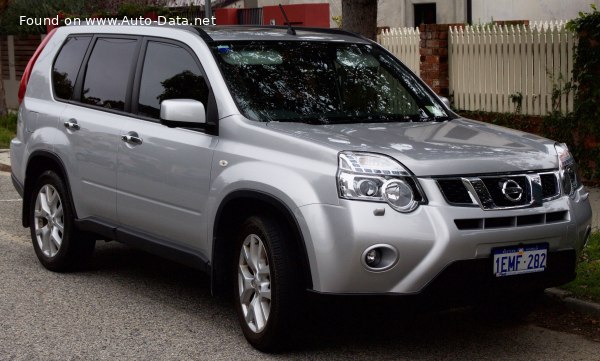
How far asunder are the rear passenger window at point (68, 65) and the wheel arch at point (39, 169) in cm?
46

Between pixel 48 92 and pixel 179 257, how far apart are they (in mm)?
2310

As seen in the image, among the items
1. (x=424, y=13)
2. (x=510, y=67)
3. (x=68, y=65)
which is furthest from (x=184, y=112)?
(x=424, y=13)

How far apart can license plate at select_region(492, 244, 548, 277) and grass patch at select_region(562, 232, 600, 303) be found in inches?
51.6

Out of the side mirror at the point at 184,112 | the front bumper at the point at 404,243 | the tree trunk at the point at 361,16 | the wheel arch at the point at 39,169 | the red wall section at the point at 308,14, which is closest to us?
the front bumper at the point at 404,243

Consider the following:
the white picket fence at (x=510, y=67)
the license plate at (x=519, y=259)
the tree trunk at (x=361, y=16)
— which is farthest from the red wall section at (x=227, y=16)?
the license plate at (x=519, y=259)

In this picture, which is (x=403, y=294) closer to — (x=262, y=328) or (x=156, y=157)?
(x=262, y=328)

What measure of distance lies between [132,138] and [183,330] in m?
1.32

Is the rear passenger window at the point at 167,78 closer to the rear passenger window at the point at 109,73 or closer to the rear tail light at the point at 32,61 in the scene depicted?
the rear passenger window at the point at 109,73

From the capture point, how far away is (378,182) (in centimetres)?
596

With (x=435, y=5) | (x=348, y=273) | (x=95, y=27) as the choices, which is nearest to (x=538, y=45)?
(x=95, y=27)

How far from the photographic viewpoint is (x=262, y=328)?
642 cm

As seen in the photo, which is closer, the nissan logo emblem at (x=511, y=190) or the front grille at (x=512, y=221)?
the front grille at (x=512, y=221)

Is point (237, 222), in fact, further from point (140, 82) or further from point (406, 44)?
point (406, 44)

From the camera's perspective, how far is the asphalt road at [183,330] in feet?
21.3
